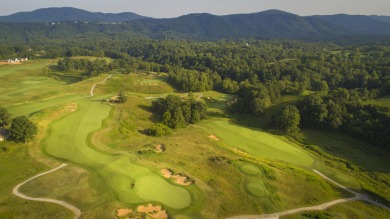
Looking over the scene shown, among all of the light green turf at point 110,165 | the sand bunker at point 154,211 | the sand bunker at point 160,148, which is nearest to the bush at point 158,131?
the sand bunker at point 160,148

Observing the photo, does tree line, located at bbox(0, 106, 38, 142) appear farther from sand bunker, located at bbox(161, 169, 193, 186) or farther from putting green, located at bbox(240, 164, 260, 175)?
putting green, located at bbox(240, 164, 260, 175)

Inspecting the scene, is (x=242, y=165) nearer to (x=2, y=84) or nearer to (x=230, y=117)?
(x=230, y=117)

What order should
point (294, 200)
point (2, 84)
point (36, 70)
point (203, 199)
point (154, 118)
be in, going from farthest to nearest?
point (36, 70) → point (2, 84) → point (154, 118) → point (294, 200) → point (203, 199)

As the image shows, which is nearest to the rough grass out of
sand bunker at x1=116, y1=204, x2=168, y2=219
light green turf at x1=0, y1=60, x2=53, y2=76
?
sand bunker at x1=116, y1=204, x2=168, y2=219

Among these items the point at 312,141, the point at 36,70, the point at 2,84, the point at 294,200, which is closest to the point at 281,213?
the point at 294,200

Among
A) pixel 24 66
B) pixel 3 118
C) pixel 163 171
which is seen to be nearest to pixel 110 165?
pixel 163 171

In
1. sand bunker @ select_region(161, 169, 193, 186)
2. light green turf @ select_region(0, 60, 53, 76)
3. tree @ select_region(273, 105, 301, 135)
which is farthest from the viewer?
light green turf @ select_region(0, 60, 53, 76)
